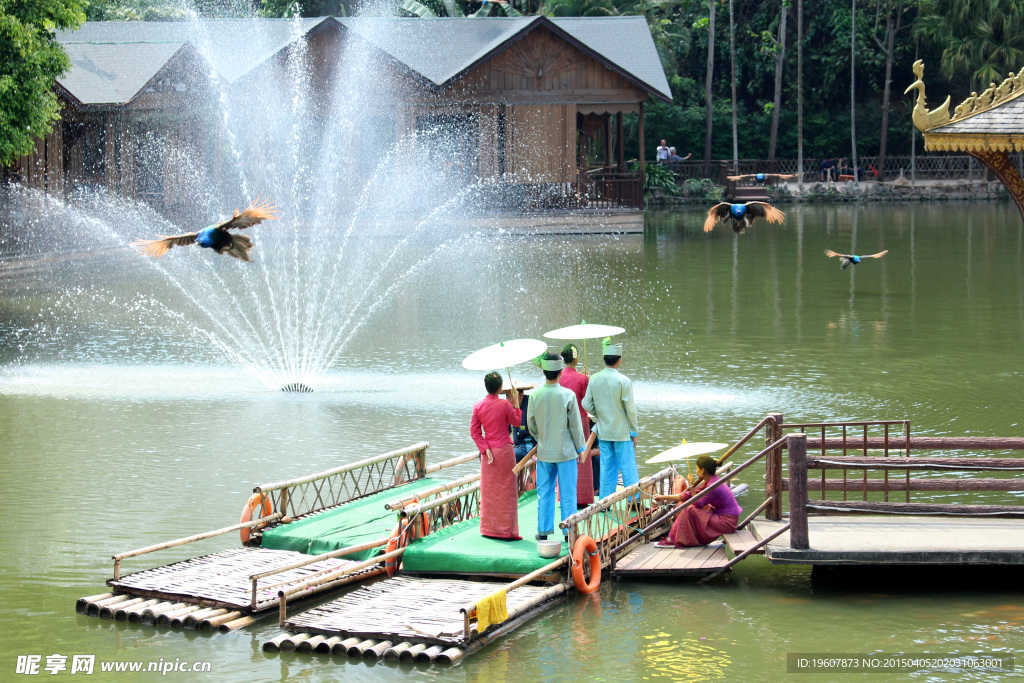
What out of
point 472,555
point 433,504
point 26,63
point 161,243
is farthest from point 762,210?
point 26,63

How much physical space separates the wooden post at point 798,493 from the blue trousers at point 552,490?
1775mm

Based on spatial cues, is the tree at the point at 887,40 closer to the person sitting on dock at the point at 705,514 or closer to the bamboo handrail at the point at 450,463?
the bamboo handrail at the point at 450,463

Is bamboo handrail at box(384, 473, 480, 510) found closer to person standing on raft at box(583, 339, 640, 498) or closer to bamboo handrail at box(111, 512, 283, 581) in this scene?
bamboo handrail at box(111, 512, 283, 581)

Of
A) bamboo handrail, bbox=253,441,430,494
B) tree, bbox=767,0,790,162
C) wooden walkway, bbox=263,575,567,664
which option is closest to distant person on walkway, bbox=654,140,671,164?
tree, bbox=767,0,790,162

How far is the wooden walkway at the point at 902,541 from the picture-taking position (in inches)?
354

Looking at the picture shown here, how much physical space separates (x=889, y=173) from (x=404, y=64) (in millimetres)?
27038

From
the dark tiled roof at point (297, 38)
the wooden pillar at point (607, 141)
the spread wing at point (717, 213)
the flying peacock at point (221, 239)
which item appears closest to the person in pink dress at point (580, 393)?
the flying peacock at point (221, 239)

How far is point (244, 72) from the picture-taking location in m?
39.8

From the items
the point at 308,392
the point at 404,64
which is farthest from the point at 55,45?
the point at 404,64

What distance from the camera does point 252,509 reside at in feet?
34.7

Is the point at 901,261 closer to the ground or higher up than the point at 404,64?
closer to the ground

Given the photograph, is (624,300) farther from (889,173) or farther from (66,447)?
(889,173)

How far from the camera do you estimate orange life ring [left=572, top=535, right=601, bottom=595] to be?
922 centimetres

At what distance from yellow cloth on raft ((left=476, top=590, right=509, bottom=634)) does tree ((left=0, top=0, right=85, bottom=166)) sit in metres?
18.0
